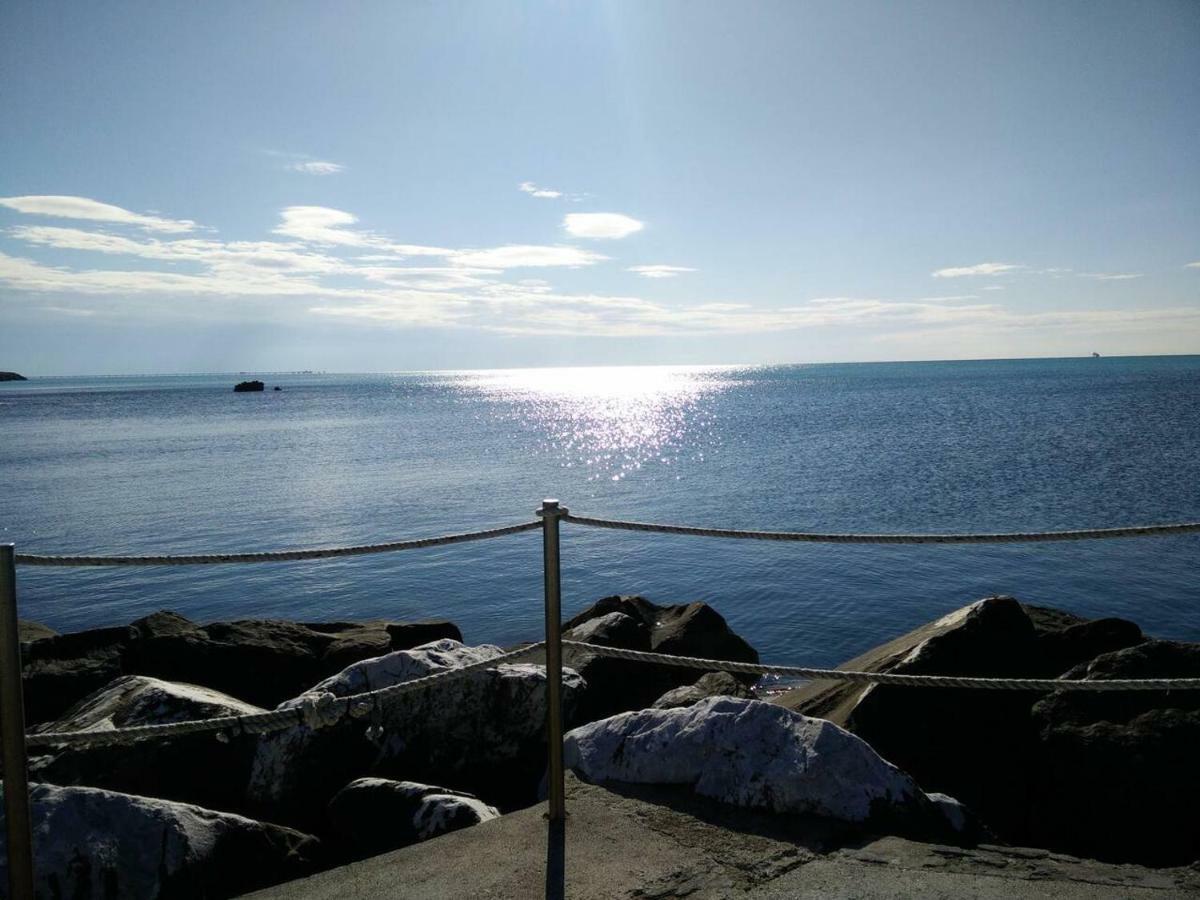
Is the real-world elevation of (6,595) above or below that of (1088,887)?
above

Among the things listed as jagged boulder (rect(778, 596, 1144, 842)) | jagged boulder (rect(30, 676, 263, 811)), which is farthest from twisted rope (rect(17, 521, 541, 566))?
jagged boulder (rect(778, 596, 1144, 842))

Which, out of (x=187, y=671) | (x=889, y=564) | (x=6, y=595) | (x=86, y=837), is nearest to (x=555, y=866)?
(x=86, y=837)

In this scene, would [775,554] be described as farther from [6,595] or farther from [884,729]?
[6,595]

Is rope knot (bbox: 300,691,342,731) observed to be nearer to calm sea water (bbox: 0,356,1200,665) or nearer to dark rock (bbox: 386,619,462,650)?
dark rock (bbox: 386,619,462,650)

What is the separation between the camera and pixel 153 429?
63.8m

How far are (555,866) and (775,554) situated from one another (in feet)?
56.9

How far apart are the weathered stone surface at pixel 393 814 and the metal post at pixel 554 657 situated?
1.74ft

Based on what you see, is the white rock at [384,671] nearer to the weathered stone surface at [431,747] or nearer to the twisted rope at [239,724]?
the weathered stone surface at [431,747]

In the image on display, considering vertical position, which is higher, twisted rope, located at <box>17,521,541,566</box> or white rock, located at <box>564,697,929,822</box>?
twisted rope, located at <box>17,521,541,566</box>

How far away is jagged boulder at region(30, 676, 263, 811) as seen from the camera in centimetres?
492

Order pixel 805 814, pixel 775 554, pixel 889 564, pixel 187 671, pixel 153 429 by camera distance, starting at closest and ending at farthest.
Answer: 1. pixel 805 814
2. pixel 187 671
3. pixel 889 564
4. pixel 775 554
5. pixel 153 429

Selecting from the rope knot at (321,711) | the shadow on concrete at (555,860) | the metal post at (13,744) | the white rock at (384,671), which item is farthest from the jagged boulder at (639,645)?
the metal post at (13,744)

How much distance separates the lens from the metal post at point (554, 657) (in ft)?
11.8

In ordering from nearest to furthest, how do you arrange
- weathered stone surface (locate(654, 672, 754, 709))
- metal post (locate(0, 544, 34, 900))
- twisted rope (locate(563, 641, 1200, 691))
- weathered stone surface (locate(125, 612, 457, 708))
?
metal post (locate(0, 544, 34, 900)) < twisted rope (locate(563, 641, 1200, 691)) < weathered stone surface (locate(654, 672, 754, 709)) < weathered stone surface (locate(125, 612, 457, 708))
